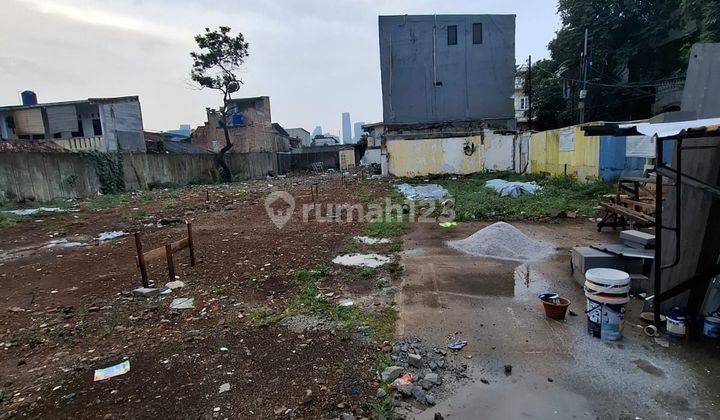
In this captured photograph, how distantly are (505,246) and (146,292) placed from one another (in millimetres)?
4954

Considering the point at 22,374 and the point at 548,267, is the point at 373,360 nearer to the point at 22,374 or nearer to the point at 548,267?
the point at 22,374

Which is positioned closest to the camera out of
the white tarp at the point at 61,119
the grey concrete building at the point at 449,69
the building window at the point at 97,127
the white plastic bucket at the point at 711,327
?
the white plastic bucket at the point at 711,327

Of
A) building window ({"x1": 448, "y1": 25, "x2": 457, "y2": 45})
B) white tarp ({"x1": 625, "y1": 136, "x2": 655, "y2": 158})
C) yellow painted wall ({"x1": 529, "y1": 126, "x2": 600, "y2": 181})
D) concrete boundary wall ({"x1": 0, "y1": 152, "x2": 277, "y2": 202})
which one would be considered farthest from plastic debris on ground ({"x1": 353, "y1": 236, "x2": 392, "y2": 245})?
building window ({"x1": 448, "y1": 25, "x2": 457, "y2": 45})

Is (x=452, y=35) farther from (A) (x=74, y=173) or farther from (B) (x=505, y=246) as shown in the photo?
(A) (x=74, y=173)

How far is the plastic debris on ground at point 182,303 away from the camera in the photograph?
13.3 feet

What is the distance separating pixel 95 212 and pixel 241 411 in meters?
11.0

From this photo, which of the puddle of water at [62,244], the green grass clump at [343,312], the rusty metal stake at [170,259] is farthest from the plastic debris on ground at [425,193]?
the puddle of water at [62,244]

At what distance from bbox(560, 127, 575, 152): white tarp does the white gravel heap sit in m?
7.52

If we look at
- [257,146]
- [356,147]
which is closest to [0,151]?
[257,146]

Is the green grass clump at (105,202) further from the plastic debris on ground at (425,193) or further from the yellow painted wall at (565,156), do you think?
the yellow painted wall at (565,156)

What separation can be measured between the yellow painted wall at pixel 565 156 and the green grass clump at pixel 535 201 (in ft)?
1.34

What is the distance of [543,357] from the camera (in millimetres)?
2881

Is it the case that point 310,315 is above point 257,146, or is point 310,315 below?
below

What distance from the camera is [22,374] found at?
2.94m
